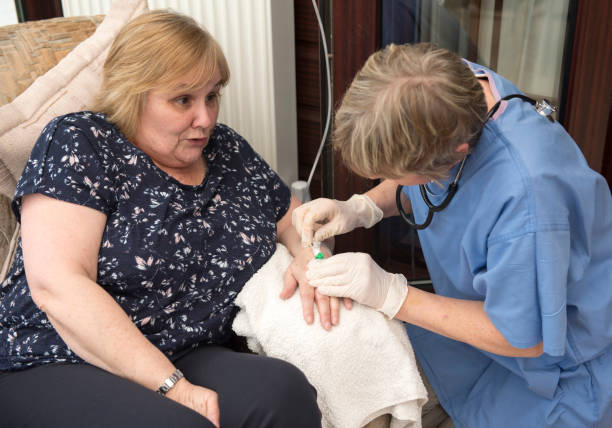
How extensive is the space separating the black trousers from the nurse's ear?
0.55 m

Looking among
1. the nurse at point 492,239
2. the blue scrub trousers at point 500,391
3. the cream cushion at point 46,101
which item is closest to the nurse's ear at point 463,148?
the nurse at point 492,239

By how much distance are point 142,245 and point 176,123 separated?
0.98ft

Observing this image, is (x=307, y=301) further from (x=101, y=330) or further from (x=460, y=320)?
(x=101, y=330)

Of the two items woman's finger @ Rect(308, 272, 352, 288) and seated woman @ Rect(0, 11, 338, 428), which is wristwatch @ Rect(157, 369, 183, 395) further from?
woman's finger @ Rect(308, 272, 352, 288)

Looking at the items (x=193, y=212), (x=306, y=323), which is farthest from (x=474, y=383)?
(x=193, y=212)

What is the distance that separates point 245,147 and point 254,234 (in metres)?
0.29

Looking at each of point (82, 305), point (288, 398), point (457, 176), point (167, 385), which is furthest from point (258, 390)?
point (457, 176)

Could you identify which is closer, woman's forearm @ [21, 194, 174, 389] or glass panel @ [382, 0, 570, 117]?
woman's forearm @ [21, 194, 174, 389]

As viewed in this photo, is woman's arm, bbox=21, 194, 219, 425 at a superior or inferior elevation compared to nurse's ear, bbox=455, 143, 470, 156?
inferior

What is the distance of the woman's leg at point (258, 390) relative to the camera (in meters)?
1.13

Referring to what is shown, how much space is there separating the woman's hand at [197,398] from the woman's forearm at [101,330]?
36 mm

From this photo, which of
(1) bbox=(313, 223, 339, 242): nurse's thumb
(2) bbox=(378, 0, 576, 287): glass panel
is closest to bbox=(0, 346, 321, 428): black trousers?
(1) bbox=(313, 223, 339, 242): nurse's thumb

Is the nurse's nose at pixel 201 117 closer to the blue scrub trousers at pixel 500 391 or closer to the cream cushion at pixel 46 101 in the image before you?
the cream cushion at pixel 46 101

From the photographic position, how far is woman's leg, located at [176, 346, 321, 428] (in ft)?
3.69
